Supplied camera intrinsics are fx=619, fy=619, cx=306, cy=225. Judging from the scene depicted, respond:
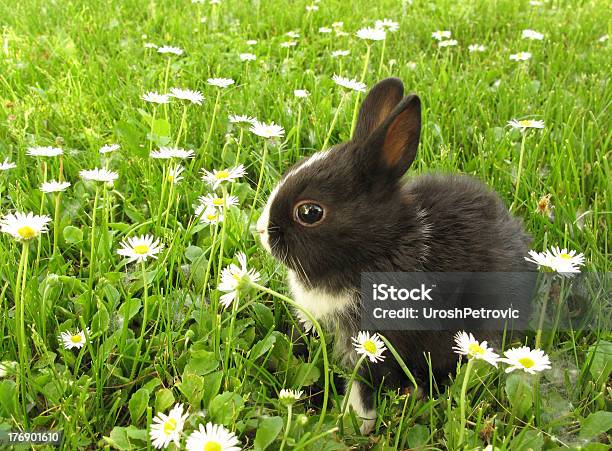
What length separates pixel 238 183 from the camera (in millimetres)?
2986

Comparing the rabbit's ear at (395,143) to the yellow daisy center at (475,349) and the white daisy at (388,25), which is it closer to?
the yellow daisy center at (475,349)

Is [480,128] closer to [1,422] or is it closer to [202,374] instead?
[202,374]

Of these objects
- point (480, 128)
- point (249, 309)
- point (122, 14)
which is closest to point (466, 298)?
point (249, 309)

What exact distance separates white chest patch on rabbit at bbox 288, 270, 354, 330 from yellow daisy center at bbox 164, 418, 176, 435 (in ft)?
2.52

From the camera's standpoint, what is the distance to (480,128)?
3662mm

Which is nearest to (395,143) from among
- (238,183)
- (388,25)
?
(238,183)

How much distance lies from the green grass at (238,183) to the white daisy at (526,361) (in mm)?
216

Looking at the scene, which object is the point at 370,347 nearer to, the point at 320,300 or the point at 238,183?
the point at 320,300

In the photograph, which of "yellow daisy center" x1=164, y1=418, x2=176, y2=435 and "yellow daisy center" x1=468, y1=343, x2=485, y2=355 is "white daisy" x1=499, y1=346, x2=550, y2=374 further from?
"yellow daisy center" x1=164, y1=418, x2=176, y2=435

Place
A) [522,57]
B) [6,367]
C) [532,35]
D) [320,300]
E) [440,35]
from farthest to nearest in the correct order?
[440,35]
[532,35]
[522,57]
[320,300]
[6,367]

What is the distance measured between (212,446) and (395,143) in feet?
3.76

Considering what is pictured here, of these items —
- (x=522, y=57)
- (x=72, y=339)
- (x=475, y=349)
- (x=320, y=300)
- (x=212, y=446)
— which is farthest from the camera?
(x=522, y=57)

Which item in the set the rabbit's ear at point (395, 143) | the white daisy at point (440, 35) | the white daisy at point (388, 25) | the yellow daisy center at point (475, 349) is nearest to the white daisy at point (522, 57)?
the white daisy at point (440, 35)

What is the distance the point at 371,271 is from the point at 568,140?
1.58 meters
